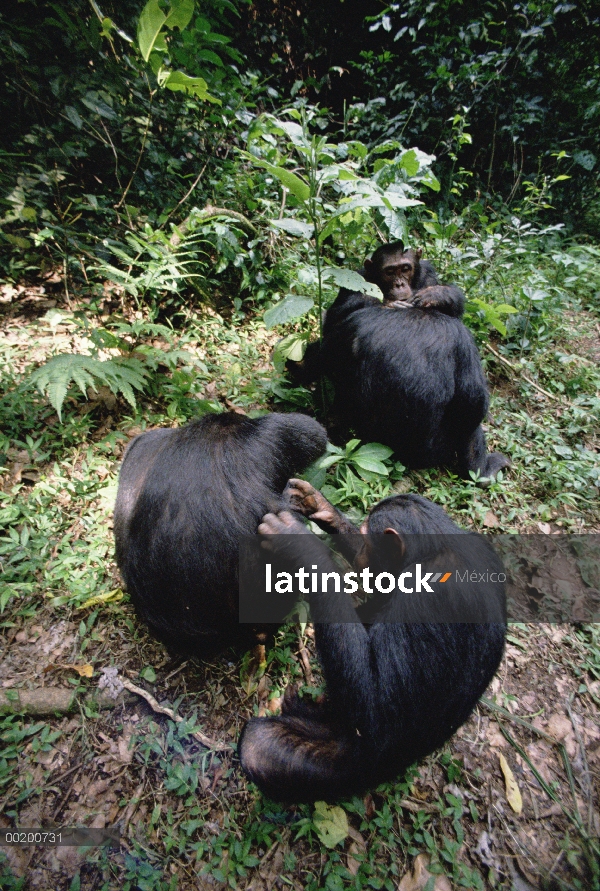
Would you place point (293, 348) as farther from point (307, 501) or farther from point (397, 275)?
point (307, 501)

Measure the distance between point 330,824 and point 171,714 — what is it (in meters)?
1.05

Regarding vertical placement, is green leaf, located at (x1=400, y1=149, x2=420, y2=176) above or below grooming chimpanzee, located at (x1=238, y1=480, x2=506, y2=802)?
above

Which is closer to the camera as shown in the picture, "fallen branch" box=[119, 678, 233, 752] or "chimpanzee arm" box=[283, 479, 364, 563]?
"fallen branch" box=[119, 678, 233, 752]

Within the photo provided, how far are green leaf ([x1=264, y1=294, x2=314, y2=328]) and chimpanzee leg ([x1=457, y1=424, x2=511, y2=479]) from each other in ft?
6.79

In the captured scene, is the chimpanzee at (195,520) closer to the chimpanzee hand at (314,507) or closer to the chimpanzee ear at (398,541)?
the chimpanzee hand at (314,507)

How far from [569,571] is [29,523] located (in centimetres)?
419

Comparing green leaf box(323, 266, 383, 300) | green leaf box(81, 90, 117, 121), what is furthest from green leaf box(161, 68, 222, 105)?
green leaf box(323, 266, 383, 300)

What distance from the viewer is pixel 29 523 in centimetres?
318

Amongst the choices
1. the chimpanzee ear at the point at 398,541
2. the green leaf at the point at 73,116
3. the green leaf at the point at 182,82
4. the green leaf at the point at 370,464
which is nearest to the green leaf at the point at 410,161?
the green leaf at the point at 182,82

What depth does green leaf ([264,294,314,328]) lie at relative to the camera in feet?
9.84

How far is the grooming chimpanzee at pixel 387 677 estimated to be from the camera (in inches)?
Answer: 83.3

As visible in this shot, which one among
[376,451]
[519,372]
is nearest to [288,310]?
[376,451]

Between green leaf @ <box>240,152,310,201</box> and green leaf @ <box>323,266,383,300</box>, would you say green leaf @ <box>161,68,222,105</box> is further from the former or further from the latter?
green leaf @ <box>323,266,383,300</box>

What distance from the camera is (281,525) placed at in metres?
2.41
